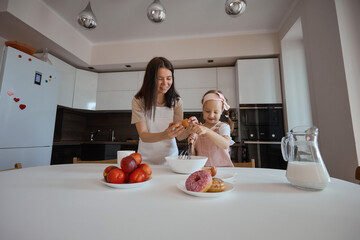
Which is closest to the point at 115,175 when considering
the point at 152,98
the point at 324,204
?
the point at 324,204

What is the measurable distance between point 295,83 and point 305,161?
2.34 metres

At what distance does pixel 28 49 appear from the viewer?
6.61 ft

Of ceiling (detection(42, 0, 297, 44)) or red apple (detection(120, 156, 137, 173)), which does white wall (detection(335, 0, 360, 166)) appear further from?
red apple (detection(120, 156, 137, 173))

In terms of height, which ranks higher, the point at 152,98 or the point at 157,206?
the point at 152,98

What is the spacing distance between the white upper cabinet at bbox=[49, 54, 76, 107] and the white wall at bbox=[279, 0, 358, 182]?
3248 millimetres

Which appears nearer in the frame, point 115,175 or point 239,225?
point 239,225

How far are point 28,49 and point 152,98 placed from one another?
1921 millimetres

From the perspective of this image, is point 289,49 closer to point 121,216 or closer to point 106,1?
point 106,1

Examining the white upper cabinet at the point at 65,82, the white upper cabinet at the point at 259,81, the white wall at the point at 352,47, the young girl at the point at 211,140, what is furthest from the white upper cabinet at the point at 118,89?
the white wall at the point at 352,47

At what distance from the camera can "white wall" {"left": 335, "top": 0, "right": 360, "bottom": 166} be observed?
128 cm

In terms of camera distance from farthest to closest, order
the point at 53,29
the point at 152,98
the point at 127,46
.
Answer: the point at 127,46 → the point at 53,29 → the point at 152,98

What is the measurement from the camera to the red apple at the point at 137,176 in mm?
522

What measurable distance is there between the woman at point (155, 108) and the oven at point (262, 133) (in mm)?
1591

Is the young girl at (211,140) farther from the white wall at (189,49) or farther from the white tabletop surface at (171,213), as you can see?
the white wall at (189,49)
